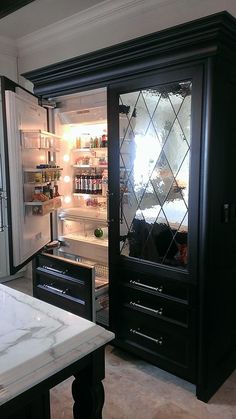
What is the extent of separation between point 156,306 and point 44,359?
4.24 ft

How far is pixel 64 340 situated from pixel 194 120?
131cm

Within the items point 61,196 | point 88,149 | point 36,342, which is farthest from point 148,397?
point 88,149

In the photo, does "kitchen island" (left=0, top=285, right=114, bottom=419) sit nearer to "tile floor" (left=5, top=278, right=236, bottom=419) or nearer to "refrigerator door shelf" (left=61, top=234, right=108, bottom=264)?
"tile floor" (left=5, top=278, right=236, bottom=419)

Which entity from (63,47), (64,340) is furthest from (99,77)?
(64,340)

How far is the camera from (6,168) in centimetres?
191

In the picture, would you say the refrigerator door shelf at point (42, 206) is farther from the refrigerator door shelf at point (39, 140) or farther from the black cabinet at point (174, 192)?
the black cabinet at point (174, 192)

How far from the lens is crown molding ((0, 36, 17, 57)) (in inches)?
141

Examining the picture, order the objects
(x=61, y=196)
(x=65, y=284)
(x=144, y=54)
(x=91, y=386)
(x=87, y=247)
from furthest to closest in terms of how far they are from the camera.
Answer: (x=61, y=196) → (x=87, y=247) → (x=65, y=284) → (x=144, y=54) → (x=91, y=386)

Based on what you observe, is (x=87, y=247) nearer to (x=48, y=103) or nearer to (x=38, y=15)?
(x=48, y=103)

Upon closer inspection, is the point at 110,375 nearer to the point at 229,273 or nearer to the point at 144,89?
the point at 229,273

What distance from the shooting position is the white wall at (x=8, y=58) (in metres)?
3.61

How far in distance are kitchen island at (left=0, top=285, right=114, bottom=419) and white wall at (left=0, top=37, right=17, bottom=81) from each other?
3161mm

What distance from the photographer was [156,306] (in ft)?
6.97

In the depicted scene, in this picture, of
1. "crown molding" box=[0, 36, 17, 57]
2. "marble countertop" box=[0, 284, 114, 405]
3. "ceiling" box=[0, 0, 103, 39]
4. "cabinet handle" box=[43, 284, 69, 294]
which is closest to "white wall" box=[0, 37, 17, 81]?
"crown molding" box=[0, 36, 17, 57]
